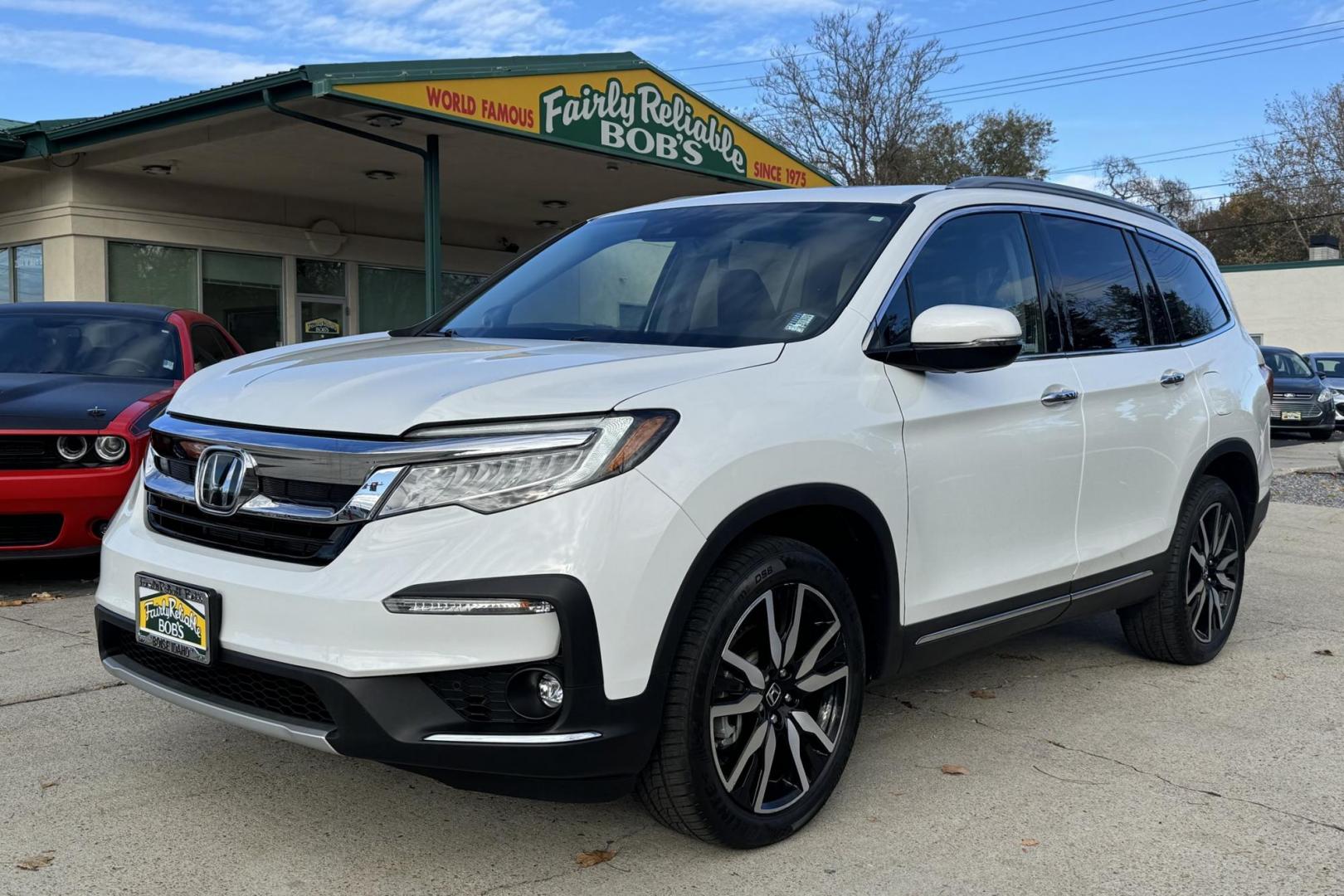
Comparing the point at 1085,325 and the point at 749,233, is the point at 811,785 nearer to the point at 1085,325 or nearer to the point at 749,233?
the point at 749,233

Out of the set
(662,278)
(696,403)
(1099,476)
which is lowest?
(1099,476)

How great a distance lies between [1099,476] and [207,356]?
6066 mm

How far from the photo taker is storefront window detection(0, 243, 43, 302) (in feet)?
54.7

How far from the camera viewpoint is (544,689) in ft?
9.31

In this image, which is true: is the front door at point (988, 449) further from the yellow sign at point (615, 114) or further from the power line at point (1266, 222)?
the power line at point (1266, 222)

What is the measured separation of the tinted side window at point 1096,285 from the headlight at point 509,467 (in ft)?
7.83

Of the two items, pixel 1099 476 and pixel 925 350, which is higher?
pixel 925 350

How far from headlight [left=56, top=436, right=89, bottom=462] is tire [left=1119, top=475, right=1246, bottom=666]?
5.26 m

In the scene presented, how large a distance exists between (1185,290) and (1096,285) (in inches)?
34.3

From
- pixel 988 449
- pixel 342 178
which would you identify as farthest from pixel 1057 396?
pixel 342 178

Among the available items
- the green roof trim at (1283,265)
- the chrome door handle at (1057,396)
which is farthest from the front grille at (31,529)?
the green roof trim at (1283,265)

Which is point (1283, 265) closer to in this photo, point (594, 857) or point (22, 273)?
point (22, 273)

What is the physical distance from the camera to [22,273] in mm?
16984

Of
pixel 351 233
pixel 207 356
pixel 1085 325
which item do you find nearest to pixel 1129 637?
pixel 1085 325
